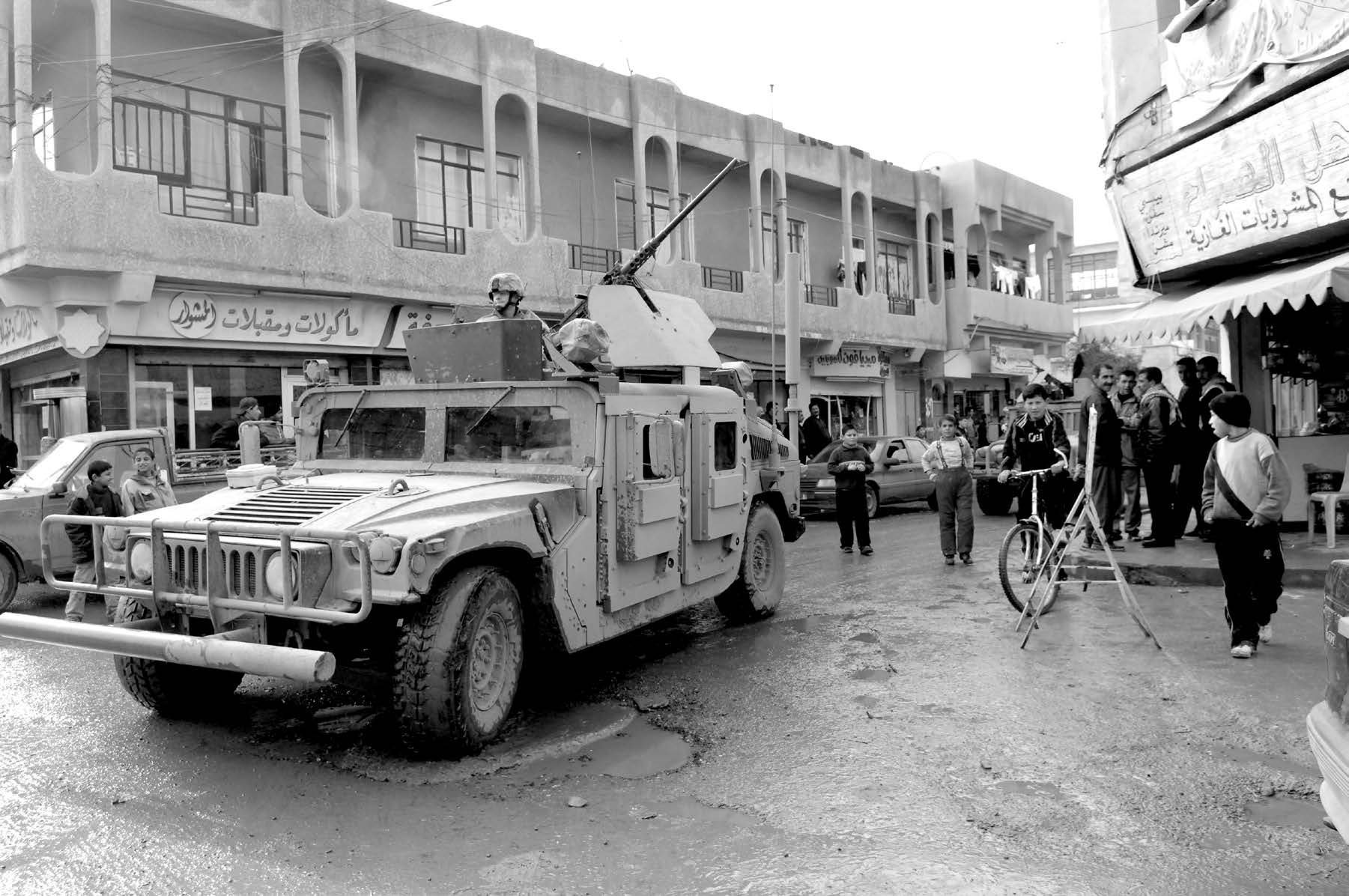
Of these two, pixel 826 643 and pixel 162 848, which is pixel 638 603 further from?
pixel 162 848

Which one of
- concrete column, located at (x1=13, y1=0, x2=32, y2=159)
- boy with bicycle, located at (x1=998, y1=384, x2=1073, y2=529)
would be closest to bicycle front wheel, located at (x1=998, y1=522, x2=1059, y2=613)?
boy with bicycle, located at (x1=998, y1=384, x2=1073, y2=529)

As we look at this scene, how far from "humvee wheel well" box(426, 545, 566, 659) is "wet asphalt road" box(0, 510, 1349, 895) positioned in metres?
0.44

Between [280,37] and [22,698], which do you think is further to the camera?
[280,37]

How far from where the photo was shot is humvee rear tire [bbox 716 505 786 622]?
766 centimetres

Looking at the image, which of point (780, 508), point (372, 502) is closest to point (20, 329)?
point (780, 508)

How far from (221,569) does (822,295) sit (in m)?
21.3

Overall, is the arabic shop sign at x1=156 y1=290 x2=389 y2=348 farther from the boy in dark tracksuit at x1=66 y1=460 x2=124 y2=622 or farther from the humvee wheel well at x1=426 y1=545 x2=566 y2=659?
the humvee wheel well at x1=426 y1=545 x2=566 y2=659

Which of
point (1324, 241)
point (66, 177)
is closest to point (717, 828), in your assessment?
point (1324, 241)

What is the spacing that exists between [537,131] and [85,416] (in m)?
9.04

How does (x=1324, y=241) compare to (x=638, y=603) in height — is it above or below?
above

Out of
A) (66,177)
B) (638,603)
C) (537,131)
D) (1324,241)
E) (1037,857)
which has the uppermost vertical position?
(537,131)

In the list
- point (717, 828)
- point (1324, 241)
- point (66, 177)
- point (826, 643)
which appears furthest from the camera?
point (66, 177)

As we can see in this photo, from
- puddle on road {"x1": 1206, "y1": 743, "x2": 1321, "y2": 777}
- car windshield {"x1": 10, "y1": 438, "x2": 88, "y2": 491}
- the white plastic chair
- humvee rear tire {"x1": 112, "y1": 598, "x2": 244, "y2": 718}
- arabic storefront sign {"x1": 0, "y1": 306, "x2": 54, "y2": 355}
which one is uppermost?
arabic storefront sign {"x1": 0, "y1": 306, "x2": 54, "y2": 355}

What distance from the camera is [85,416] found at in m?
13.7
